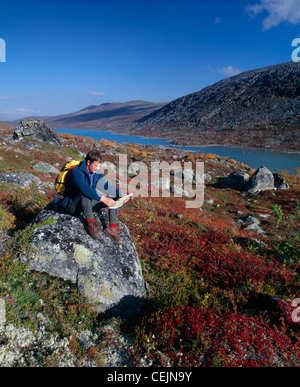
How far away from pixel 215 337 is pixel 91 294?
2.76 m

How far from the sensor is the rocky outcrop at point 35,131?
32.1 m

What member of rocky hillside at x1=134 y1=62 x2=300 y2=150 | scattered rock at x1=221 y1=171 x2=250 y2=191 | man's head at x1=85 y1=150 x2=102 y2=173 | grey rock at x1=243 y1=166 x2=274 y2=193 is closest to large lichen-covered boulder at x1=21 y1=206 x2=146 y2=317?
man's head at x1=85 y1=150 x2=102 y2=173

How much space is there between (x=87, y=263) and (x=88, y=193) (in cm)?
171

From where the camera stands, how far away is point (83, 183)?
4852 mm

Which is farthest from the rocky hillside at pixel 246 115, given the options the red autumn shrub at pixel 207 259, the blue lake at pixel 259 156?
the red autumn shrub at pixel 207 259

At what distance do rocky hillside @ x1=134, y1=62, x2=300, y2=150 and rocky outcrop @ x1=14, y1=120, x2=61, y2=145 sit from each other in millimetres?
65238

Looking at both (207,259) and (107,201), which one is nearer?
(107,201)

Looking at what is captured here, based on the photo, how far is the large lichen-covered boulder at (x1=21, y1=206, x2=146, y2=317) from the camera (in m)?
4.80

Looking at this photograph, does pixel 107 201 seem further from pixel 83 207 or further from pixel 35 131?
pixel 35 131

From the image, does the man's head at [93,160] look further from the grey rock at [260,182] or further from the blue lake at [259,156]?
the blue lake at [259,156]

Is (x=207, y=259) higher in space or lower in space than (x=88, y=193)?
lower

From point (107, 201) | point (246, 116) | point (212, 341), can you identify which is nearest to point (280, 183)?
point (212, 341)

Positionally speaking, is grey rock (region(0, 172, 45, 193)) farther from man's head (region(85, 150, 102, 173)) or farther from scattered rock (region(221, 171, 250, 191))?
scattered rock (region(221, 171, 250, 191))

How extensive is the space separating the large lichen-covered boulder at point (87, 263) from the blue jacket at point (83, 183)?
86 cm
